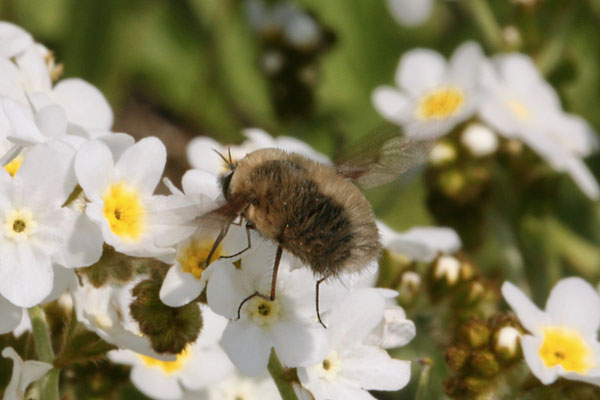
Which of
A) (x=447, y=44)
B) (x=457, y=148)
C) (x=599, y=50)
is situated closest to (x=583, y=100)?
(x=599, y=50)

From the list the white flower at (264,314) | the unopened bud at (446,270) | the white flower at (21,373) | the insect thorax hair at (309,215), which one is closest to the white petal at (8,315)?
the white flower at (21,373)

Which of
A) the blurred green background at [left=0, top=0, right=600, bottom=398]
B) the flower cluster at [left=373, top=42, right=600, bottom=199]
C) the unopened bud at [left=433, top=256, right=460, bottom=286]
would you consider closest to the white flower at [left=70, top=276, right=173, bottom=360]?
the unopened bud at [left=433, top=256, right=460, bottom=286]

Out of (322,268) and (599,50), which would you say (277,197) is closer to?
(322,268)

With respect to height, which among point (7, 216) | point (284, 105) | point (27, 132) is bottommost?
point (7, 216)

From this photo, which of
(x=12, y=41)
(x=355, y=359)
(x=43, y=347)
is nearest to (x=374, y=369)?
(x=355, y=359)

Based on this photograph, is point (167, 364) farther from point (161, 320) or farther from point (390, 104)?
point (390, 104)

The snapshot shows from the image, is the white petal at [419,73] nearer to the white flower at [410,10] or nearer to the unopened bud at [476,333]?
the white flower at [410,10]

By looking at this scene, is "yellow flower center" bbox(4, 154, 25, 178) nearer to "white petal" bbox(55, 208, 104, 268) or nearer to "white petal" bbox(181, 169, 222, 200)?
"white petal" bbox(55, 208, 104, 268)
